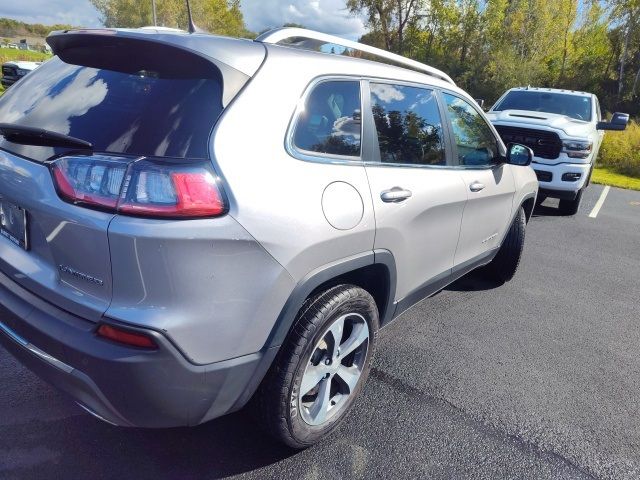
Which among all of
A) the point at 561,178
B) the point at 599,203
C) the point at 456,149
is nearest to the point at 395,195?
the point at 456,149

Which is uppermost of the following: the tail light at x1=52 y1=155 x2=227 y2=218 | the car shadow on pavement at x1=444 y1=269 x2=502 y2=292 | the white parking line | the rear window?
the rear window

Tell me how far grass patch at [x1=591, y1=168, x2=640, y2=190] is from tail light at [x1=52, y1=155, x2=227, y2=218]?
1255 cm

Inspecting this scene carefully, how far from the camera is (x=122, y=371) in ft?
5.34

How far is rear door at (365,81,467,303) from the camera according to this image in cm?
238

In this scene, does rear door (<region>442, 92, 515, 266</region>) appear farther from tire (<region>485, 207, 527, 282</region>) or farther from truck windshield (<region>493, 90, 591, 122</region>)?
truck windshield (<region>493, 90, 591, 122</region>)

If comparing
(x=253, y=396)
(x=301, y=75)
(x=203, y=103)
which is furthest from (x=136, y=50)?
(x=253, y=396)

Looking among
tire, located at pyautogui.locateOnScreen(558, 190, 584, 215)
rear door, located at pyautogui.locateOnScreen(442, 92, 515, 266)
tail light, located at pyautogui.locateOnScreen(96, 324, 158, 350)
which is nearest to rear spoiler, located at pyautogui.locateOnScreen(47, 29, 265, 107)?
tail light, located at pyautogui.locateOnScreen(96, 324, 158, 350)

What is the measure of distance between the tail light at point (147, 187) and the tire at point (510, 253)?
131 inches

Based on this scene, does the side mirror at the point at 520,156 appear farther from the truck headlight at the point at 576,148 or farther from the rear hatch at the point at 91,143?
the truck headlight at the point at 576,148

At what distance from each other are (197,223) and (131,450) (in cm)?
129

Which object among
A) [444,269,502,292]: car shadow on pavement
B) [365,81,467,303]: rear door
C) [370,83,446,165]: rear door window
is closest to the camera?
[365,81,467,303]: rear door

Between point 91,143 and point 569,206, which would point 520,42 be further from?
point 91,143

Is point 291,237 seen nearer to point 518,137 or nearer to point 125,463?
point 125,463

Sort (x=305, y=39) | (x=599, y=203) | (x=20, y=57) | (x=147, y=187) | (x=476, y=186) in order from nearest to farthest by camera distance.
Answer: (x=147, y=187), (x=305, y=39), (x=476, y=186), (x=599, y=203), (x=20, y=57)
